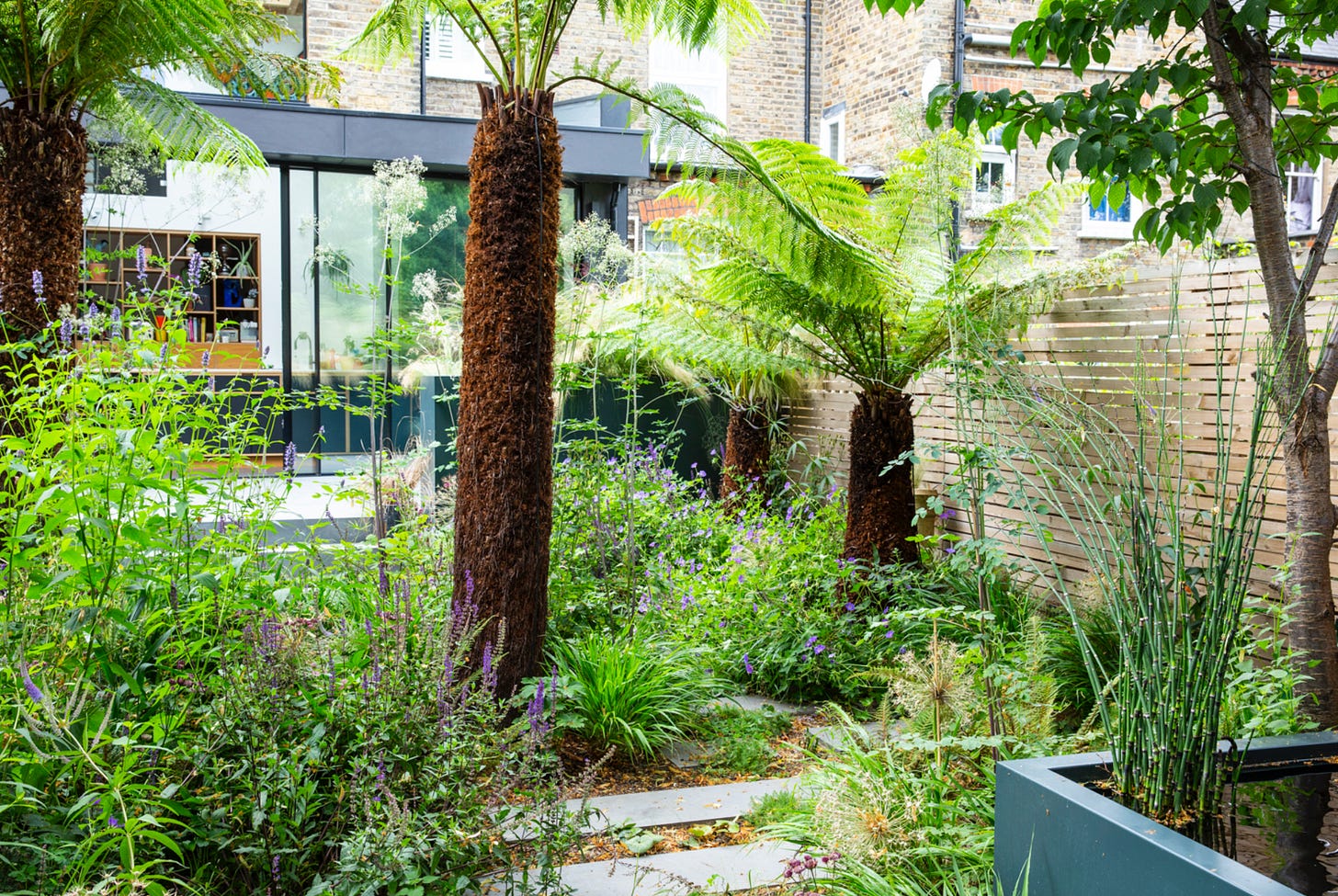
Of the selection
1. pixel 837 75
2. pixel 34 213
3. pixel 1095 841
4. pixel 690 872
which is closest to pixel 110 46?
pixel 34 213

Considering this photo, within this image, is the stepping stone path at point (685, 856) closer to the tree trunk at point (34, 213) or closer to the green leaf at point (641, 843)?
the green leaf at point (641, 843)

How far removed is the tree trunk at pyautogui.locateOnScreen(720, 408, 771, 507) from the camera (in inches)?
266

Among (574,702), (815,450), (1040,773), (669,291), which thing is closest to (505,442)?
(574,702)

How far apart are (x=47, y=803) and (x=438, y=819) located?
760 mm

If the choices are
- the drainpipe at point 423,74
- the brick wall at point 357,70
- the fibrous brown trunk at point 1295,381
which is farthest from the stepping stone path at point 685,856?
the brick wall at point 357,70

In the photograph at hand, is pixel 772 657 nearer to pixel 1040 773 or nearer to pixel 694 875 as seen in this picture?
pixel 694 875

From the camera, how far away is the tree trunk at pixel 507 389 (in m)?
3.42

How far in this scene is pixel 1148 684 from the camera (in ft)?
6.36

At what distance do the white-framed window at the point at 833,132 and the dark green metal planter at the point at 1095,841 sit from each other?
1217 cm

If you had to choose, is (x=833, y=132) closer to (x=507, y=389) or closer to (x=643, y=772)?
(x=507, y=389)

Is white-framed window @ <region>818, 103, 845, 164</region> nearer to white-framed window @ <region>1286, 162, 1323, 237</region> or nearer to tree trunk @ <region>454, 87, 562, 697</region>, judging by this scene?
white-framed window @ <region>1286, 162, 1323, 237</region>

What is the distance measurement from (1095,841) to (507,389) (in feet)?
7.43

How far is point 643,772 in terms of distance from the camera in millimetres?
3479

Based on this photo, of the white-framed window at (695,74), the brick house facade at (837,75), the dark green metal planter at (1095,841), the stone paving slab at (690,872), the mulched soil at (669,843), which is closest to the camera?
the dark green metal planter at (1095,841)
